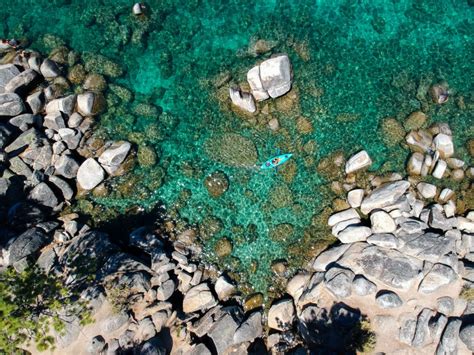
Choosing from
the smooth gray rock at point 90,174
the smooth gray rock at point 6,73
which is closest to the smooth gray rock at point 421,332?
the smooth gray rock at point 90,174

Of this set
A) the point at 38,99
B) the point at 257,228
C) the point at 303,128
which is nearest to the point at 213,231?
the point at 257,228

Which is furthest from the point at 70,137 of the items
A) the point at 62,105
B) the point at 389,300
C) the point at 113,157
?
the point at 389,300

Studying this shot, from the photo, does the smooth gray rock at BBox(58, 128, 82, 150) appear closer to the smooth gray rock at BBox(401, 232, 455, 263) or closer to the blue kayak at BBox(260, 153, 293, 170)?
the blue kayak at BBox(260, 153, 293, 170)

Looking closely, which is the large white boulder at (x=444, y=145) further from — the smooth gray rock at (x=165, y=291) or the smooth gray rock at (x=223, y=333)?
the smooth gray rock at (x=165, y=291)

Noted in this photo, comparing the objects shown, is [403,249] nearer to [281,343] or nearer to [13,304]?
[281,343]

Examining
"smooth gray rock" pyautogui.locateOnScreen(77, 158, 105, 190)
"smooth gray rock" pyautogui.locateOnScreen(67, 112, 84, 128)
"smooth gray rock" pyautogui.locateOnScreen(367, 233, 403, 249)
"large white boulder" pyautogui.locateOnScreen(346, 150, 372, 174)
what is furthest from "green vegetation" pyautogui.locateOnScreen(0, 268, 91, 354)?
"large white boulder" pyautogui.locateOnScreen(346, 150, 372, 174)
